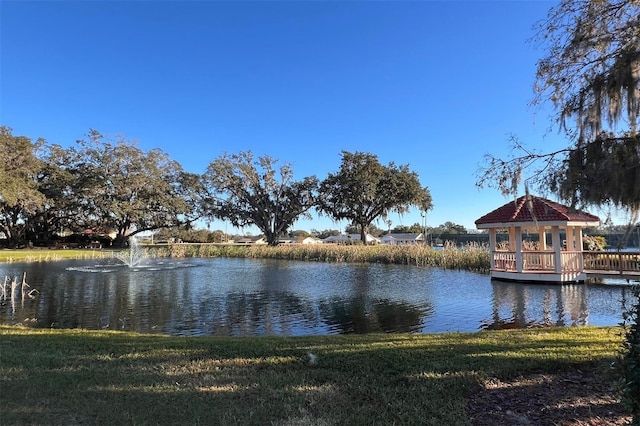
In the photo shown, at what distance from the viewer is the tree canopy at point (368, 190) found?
45.1m

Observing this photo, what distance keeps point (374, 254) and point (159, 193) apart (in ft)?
94.8

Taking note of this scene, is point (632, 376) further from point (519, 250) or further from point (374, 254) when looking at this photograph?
point (374, 254)

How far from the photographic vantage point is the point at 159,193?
4547cm

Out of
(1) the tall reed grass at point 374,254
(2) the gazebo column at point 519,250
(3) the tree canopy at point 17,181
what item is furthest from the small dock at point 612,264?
(3) the tree canopy at point 17,181

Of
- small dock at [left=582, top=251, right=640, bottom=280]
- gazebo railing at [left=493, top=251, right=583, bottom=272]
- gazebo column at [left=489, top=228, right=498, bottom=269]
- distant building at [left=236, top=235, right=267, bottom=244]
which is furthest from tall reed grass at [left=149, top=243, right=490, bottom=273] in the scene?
distant building at [left=236, top=235, right=267, bottom=244]

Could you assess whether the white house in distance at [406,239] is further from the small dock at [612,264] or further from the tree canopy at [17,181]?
the tree canopy at [17,181]

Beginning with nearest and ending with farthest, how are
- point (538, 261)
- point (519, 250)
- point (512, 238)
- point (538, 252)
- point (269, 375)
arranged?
point (269, 375) → point (519, 250) → point (538, 252) → point (538, 261) → point (512, 238)

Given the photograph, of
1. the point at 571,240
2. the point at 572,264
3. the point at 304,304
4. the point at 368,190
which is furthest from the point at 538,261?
the point at 368,190

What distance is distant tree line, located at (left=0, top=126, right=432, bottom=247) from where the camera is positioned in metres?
40.5

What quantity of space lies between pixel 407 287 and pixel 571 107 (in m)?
10.8

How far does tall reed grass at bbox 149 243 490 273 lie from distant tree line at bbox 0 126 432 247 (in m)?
10.9

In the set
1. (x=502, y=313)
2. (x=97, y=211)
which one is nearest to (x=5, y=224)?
(x=97, y=211)

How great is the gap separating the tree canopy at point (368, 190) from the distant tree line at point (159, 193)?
0.11 meters

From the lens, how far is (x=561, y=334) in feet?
19.7
